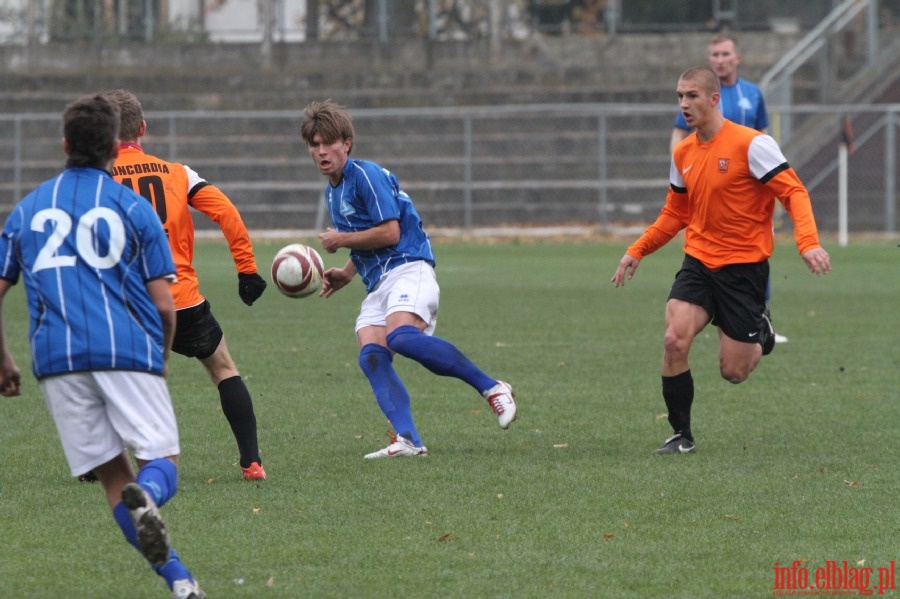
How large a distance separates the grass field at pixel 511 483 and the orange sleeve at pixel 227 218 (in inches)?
39.6

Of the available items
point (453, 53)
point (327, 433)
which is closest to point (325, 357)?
point (327, 433)

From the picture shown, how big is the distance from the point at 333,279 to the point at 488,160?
55.5ft

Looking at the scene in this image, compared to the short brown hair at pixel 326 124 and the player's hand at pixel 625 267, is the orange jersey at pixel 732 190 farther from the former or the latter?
the short brown hair at pixel 326 124

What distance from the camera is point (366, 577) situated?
4.82m

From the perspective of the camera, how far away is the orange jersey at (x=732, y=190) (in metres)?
6.98

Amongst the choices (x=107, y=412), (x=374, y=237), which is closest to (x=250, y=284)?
(x=374, y=237)

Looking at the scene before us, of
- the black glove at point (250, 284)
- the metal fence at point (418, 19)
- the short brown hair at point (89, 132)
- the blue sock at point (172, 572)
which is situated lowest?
the blue sock at point (172, 572)

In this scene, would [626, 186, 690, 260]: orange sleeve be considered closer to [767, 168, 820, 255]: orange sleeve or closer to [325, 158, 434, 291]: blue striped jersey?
[767, 168, 820, 255]: orange sleeve

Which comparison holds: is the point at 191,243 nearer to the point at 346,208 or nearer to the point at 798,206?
the point at 346,208

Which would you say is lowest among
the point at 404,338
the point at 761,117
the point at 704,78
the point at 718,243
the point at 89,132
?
the point at 404,338

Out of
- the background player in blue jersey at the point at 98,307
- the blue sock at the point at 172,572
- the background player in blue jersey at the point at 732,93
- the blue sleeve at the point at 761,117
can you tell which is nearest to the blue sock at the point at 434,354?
the background player in blue jersey at the point at 98,307

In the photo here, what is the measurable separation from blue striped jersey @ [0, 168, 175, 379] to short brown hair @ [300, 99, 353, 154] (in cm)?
250

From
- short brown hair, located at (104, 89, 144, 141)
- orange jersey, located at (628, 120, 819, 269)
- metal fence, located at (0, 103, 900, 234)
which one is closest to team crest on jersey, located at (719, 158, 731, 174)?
orange jersey, located at (628, 120, 819, 269)

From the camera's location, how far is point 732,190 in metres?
7.09
